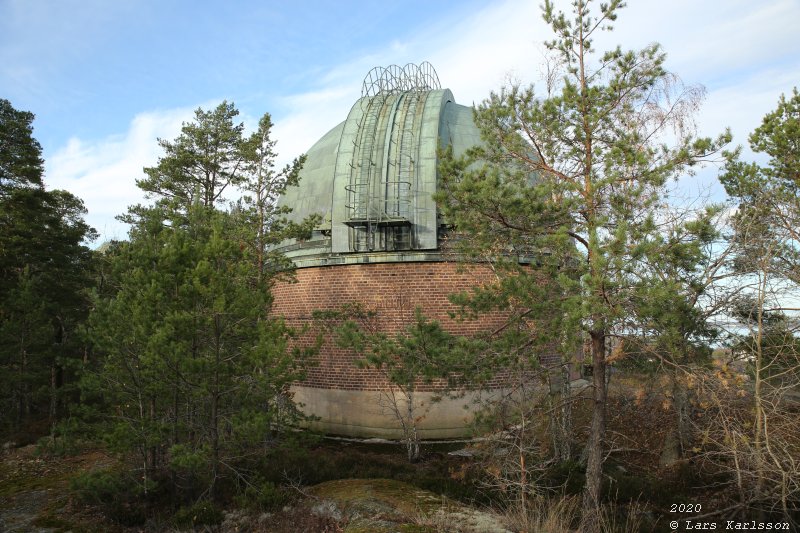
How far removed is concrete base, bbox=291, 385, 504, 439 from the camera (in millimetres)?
13656

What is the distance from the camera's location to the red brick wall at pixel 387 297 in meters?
14.0

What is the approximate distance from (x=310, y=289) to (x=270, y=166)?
377 centimetres

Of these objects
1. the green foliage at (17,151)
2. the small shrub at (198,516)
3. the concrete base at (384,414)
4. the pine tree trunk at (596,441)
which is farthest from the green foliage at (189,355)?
the green foliage at (17,151)

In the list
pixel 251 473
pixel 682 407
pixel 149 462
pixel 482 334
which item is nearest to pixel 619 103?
pixel 482 334

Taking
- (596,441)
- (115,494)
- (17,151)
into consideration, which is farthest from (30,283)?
(596,441)

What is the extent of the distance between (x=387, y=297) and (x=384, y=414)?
3.17 m

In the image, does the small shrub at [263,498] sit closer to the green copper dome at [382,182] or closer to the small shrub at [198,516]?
the small shrub at [198,516]

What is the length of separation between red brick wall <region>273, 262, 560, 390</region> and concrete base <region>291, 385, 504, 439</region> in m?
0.33

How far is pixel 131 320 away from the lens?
9133 mm

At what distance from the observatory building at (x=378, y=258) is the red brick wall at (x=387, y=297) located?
0.03 m

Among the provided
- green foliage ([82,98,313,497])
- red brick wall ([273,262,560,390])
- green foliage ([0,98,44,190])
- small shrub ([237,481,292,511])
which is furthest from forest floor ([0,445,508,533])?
green foliage ([0,98,44,190])

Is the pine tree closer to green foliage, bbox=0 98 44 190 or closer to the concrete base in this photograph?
the concrete base

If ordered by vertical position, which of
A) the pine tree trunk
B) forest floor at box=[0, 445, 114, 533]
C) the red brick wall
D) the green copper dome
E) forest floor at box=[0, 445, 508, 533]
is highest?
the green copper dome

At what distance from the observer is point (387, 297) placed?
14148 millimetres
